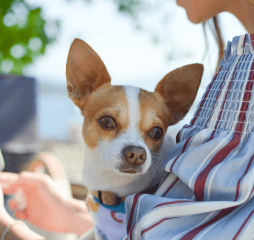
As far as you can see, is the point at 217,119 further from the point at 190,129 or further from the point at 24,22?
the point at 24,22

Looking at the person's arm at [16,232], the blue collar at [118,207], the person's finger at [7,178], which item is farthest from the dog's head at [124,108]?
the person's finger at [7,178]

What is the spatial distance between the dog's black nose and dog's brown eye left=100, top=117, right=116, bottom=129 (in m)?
0.17

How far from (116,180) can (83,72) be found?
542 millimetres

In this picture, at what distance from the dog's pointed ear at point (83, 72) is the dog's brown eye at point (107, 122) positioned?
217 mm

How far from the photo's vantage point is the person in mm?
523

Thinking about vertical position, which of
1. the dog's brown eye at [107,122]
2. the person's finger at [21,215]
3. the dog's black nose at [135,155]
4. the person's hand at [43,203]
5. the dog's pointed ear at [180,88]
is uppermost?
the dog's pointed ear at [180,88]

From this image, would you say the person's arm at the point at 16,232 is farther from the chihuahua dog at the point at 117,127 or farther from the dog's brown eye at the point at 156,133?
the dog's brown eye at the point at 156,133

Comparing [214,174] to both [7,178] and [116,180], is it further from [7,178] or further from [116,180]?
[7,178]

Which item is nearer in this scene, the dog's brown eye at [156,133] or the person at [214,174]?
the person at [214,174]

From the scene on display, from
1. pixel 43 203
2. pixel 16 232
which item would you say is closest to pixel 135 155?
pixel 16 232

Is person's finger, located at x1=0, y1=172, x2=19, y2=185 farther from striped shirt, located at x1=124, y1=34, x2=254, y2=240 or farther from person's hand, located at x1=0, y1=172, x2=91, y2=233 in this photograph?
striped shirt, located at x1=124, y1=34, x2=254, y2=240

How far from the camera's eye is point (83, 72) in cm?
118

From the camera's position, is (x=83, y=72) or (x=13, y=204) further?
(x=13, y=204)

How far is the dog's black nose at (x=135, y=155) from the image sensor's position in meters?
0.92
